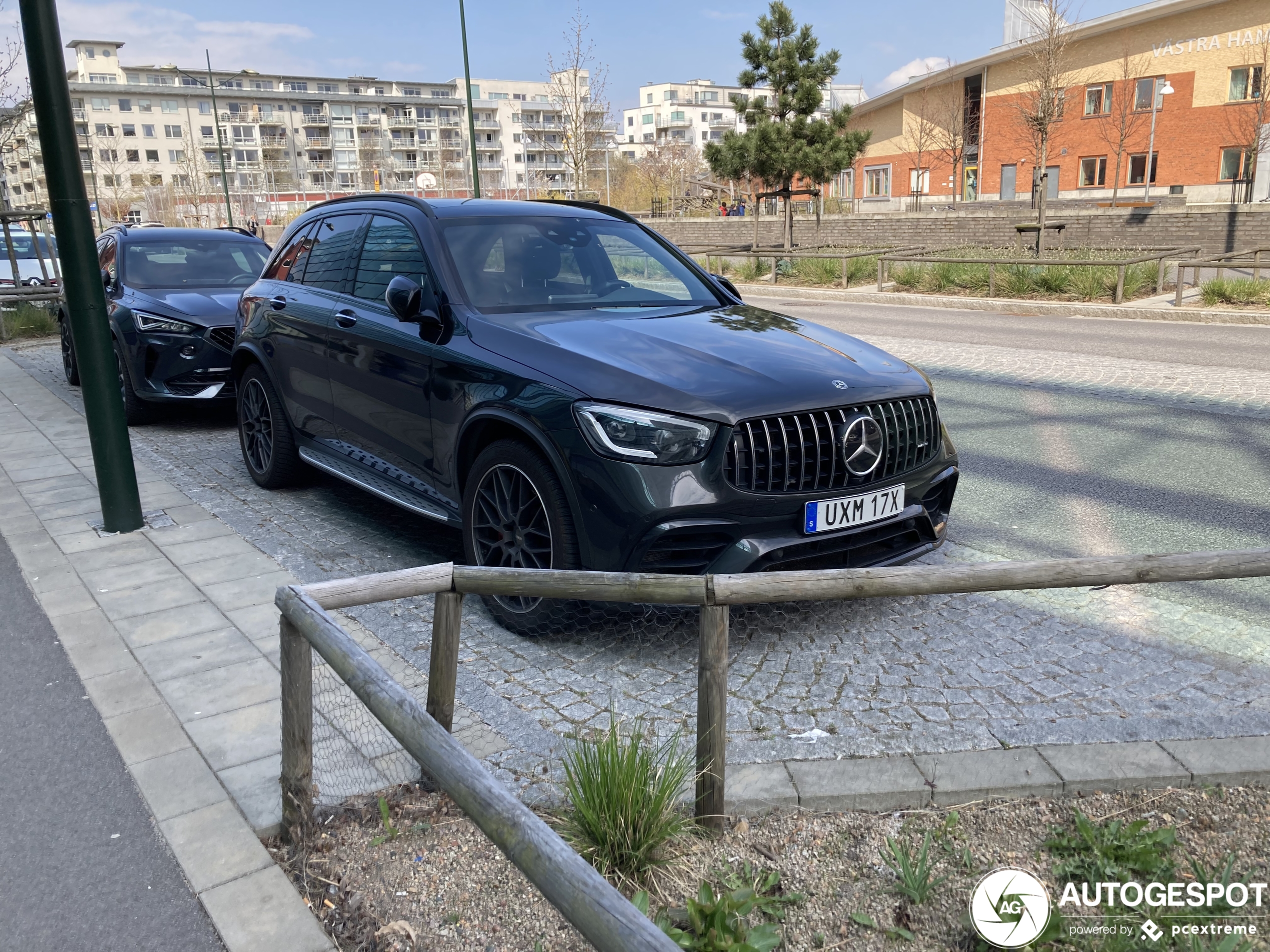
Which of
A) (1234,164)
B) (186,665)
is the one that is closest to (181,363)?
(186,665)

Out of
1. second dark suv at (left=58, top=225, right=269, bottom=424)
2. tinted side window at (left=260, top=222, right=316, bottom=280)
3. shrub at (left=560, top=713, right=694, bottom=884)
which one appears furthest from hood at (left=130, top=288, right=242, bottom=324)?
shrub at (left=560, top=713, right=694, bottom=884)

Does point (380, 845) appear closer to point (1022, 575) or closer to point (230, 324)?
point (1022, 575)

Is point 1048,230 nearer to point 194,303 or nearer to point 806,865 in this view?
point 194,303

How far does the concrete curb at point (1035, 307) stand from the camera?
648 inches

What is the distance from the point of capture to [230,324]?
9.06 metres

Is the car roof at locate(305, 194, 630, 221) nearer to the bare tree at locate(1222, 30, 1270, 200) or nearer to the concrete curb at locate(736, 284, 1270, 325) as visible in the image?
the concrete curb at locate(736, 284, 1270, 325)

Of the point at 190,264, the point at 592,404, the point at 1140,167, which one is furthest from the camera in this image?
the point at 1140,167

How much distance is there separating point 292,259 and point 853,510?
4222 millimetres

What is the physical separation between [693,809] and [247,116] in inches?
4940

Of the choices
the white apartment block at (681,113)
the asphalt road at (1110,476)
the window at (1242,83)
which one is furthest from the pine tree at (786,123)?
the white apartment block at (681,113)

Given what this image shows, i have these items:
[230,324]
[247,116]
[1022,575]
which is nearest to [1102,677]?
[1022,575]

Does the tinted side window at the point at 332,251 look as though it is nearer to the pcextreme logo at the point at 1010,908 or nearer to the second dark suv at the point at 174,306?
the second dark suv at the point at 174,306

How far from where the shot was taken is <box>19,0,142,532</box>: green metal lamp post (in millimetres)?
5449

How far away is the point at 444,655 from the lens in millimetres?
2932
